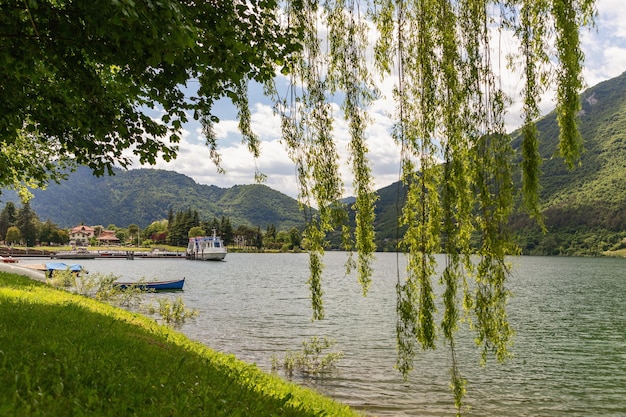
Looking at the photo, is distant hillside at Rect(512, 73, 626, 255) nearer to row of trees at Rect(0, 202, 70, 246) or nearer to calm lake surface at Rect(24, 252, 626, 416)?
calm lake surface at Rect(24, 252, 626, 416)

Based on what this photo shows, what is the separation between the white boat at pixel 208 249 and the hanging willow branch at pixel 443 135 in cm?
13254

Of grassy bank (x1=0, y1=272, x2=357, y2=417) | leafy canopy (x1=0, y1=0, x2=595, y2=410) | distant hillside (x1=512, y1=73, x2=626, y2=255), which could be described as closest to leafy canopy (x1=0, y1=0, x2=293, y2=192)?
leafy canopy (x1=0, y1=0, x2=595, y2=410)

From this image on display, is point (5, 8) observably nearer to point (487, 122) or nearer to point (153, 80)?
point (153, 80)

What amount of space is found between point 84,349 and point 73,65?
484 cm

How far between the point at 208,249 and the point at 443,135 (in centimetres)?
13604

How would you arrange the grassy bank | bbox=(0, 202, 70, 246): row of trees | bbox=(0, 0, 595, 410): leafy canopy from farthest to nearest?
1. bbox=(0, 202, 70, 246): row of trees
2. bbox=(0, 0, 595, 410): leafy canopy
3. the grassy bank

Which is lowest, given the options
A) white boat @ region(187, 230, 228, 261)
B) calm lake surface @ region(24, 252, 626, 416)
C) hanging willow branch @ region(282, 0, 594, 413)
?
calm lake surface @ region(24, 252, 626, 416)

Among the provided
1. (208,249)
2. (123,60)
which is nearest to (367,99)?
(123,60)

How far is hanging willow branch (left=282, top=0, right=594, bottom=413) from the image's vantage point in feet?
23.0

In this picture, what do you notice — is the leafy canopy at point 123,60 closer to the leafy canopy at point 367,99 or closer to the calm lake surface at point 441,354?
the leafy canopy at point 367,99

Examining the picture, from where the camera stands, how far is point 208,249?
138500mm

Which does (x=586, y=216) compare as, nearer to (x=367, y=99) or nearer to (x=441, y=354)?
(x=441, y=354)

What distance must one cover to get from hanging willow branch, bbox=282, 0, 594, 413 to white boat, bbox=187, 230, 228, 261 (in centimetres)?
13254

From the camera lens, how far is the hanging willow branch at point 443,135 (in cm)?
700
